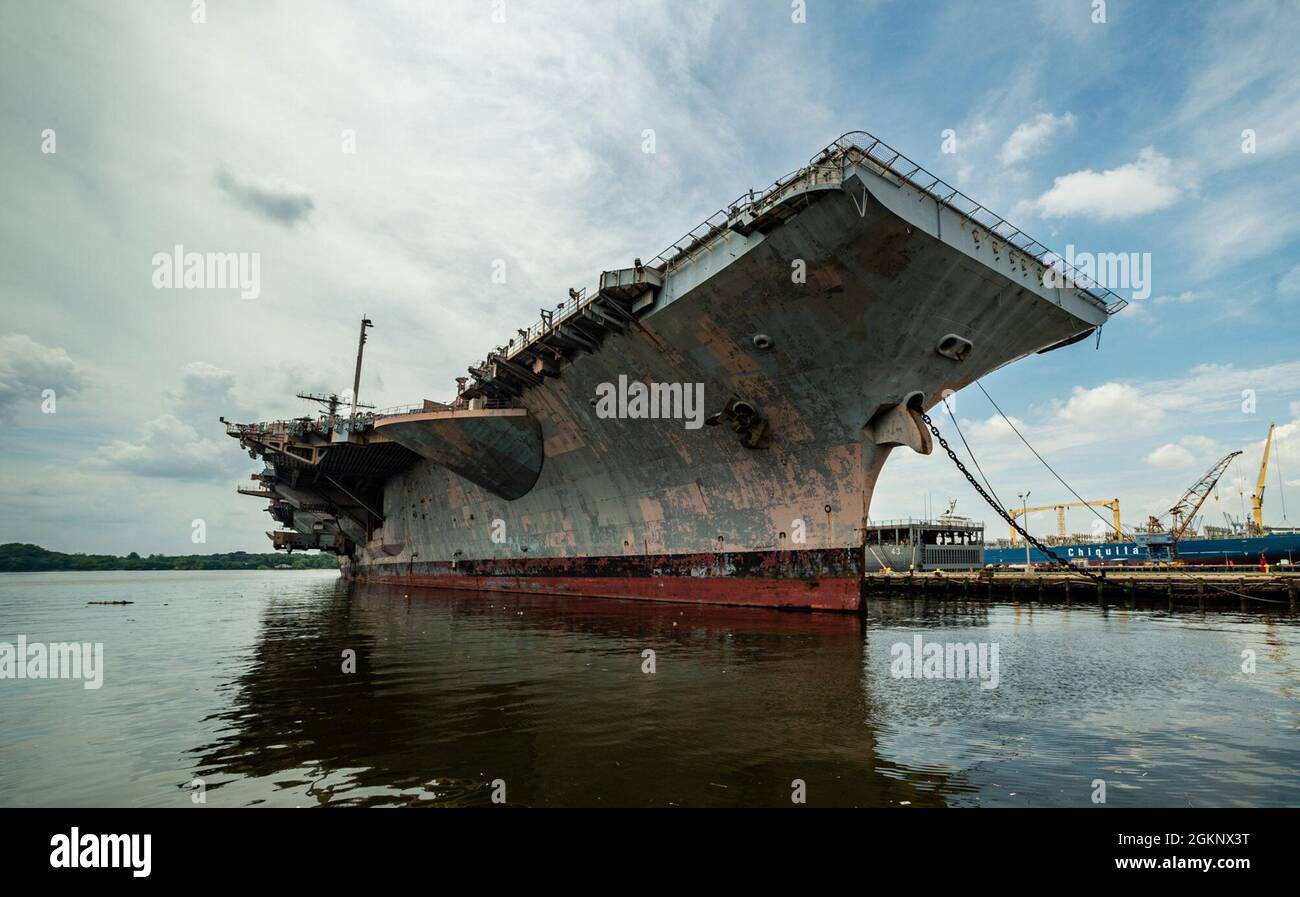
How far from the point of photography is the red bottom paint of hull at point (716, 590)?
1878cm

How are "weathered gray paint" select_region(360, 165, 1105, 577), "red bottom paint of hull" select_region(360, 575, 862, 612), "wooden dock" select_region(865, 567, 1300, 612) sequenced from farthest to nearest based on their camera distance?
"wooden dock" select_region(865, 567, 1300, 612) → "red bottom paint of hull" select_region(360, 575, 862, 612) → "weathered gray paint" select_region(360, 165, 1105, 577)

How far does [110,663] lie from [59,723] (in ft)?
17.6

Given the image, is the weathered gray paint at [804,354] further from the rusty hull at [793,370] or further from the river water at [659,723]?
the river water at [659,723]

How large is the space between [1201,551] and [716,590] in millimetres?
44383

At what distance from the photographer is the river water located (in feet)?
16.8

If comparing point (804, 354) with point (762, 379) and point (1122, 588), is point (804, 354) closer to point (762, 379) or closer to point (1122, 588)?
point (762, 379)

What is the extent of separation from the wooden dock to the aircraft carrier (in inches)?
561

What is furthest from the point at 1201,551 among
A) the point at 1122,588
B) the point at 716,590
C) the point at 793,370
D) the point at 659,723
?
the point at 659,723

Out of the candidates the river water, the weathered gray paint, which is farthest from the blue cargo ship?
the river water

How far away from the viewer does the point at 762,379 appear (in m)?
19.0

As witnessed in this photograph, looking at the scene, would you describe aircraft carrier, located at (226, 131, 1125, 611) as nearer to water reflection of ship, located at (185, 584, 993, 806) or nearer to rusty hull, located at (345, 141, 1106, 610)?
rusty hull, located at (345, 141, 1106, 610)

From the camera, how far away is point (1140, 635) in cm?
1608
